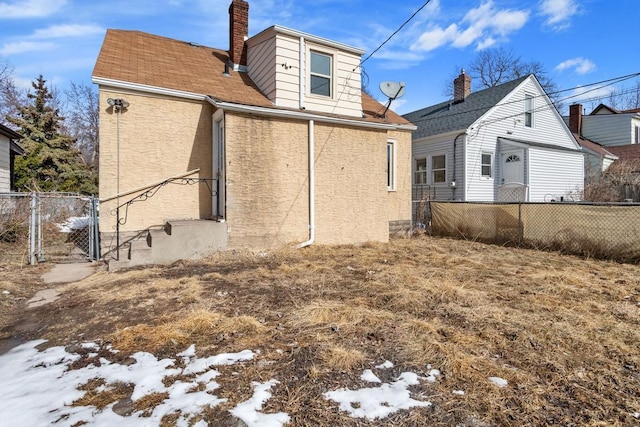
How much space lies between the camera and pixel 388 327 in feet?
11.8

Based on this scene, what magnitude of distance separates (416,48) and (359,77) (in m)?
1.73

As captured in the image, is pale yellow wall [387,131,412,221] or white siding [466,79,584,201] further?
white siding [466,79,584,201]

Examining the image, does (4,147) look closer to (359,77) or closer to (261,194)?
(261,194)

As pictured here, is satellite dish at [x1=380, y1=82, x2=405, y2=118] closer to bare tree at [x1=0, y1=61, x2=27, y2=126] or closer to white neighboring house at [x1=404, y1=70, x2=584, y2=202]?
white neighboring house at [x1=404, y1=70, x2=584, y2=202]

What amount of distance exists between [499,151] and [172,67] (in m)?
13.7

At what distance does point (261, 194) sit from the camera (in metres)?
7.76

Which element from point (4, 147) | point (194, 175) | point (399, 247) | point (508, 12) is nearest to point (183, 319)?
point (194, 175)

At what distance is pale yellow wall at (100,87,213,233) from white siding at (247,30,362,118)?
6.24 feet

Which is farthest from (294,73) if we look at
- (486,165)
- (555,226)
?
(486,165)

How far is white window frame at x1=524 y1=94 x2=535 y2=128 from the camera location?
15.8 metres

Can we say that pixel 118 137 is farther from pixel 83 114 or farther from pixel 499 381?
→ pixel 83 114

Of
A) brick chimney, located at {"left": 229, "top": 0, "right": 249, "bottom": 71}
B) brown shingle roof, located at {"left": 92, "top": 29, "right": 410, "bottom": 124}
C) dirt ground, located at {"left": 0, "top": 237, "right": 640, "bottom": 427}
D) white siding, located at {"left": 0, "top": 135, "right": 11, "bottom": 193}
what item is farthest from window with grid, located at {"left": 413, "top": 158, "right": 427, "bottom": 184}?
white siding, located at {"left": 0, "top": 135, "right": 11, "bottom": 193}

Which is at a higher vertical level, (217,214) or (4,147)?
(4,147)

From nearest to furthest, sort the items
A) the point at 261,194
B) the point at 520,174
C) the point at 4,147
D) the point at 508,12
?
the point at 261,194
the point at 508,12
the point at 4,147
the point at 520,174
